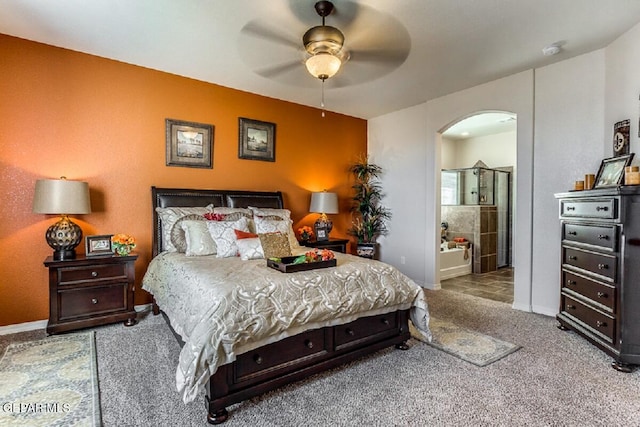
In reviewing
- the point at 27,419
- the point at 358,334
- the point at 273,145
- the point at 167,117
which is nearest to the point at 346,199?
the point at 273,145

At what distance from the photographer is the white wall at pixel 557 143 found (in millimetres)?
3445

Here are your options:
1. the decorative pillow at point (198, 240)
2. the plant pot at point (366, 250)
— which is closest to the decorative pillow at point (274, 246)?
the decorative pillow at point (198, 240)

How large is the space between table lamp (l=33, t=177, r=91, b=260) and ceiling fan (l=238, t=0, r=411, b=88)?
2.14 meters

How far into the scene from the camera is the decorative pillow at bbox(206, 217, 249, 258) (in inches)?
127

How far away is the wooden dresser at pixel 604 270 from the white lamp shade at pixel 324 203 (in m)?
2.80

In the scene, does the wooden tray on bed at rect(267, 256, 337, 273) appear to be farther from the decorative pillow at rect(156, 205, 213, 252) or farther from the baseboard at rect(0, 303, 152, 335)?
the baseboard at rect(0, 303, 152, 335)

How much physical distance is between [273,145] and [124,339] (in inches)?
120

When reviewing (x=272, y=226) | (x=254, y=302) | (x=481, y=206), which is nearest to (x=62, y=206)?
(x=272, y=226)

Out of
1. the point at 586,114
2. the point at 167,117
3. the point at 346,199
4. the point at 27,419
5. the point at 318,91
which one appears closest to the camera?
the point at 27,419

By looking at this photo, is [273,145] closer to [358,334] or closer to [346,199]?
[346,199]

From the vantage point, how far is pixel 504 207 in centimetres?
693

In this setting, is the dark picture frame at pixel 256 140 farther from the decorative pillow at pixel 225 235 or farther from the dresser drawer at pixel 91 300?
the dresser drawer at pixel 91 300

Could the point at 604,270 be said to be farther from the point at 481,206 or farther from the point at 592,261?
the point at 481,206

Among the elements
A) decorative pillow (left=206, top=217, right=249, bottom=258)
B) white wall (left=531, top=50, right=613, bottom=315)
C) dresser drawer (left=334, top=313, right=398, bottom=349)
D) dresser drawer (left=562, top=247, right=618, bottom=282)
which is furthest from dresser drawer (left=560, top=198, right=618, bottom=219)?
decorative pillow (left=206, top=217, right=249, bottom=258)
